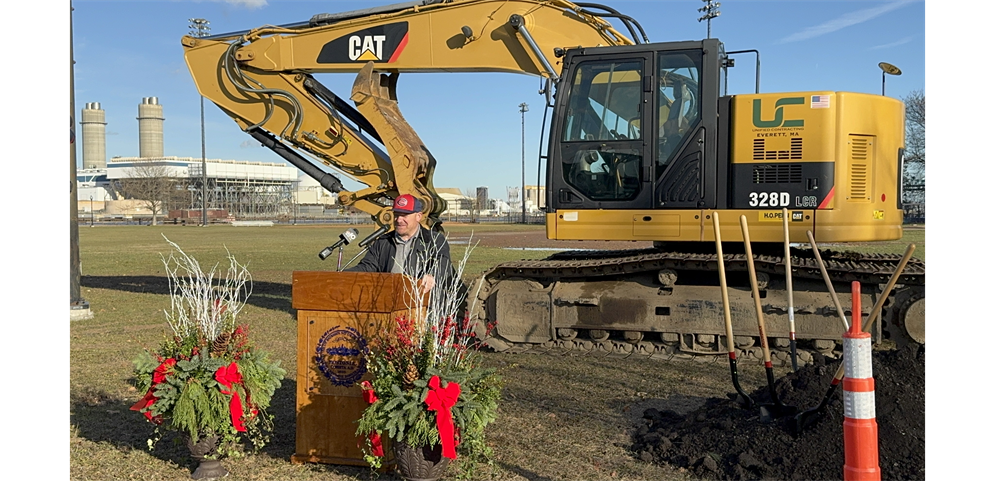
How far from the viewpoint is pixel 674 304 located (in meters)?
9.73

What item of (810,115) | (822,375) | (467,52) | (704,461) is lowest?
(704,461)

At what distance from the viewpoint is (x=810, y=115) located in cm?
903

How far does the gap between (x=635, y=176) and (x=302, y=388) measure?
501 centimetres

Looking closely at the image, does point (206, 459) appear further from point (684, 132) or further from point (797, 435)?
point (684, 132)

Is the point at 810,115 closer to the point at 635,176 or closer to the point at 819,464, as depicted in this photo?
the point at 635,176

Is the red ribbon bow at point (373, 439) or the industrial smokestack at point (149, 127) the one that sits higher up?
the industrial smokestack at point (149, 127)

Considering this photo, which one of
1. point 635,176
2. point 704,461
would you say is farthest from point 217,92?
point 704,461

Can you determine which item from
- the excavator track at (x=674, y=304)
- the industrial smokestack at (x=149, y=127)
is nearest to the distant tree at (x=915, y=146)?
the excavator track at (x=674, y=304)

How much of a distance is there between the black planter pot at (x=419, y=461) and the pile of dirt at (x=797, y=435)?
65.7 inches

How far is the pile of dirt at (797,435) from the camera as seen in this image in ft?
17.6

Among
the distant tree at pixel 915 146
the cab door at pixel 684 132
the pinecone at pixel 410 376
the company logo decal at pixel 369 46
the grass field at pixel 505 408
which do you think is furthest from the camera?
the distant tree at pixel 915 146

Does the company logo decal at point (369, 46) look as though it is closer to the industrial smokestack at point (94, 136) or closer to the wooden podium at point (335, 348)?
the wooden podium at point (335, 348)

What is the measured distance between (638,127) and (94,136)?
611 ft
